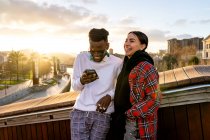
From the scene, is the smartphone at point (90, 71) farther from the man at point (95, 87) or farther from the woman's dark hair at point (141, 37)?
the woman's dark hair at point (141, 37)

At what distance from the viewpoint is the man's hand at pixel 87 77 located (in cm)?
268

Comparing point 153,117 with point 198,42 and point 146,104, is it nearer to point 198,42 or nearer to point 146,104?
point 146,104

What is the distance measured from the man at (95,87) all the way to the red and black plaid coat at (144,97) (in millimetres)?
308

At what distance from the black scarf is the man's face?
218mm

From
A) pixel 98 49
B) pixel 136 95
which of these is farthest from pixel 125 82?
pixel 98 49

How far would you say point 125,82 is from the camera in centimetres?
258

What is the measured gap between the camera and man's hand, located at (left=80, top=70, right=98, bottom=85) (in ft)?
8.80

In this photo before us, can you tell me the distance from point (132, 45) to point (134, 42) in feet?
0.09

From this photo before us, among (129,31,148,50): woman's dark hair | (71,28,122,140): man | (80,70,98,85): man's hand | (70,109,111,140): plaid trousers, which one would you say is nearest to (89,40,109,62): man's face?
(71,28,122,140): man

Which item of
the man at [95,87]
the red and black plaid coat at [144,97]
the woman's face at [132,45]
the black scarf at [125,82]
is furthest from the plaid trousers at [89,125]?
the woman's face at [132,45]

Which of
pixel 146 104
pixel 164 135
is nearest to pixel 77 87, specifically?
pixel 146 104

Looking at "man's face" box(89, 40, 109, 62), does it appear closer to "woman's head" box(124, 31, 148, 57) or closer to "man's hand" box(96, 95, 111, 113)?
"woman's head" box(124, 31, 148, 57)

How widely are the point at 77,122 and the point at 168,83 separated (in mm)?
895

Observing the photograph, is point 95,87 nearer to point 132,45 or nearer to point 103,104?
point 103,104
